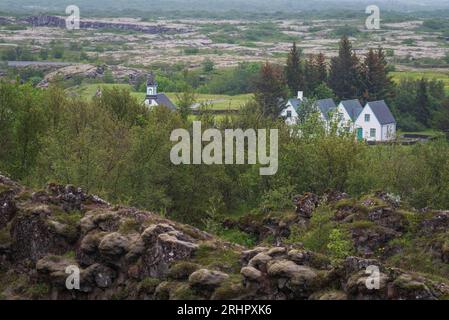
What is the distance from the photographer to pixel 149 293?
34.1 metres

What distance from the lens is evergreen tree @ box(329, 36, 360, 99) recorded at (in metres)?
146

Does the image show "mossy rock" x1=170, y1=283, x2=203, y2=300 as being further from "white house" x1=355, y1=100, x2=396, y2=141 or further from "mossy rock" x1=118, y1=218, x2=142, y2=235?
"white house" x1=355, y1=100, x2=396, y2=141

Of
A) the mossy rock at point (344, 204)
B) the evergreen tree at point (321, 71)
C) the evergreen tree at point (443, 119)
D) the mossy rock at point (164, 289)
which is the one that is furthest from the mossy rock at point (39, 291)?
the evergreen tree at point (321, 71)

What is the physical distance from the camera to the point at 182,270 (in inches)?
1323

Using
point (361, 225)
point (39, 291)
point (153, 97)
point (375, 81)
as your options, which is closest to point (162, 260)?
point (39, 291)

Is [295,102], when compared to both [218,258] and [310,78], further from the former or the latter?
[218,258]

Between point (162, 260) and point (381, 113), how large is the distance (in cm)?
9518

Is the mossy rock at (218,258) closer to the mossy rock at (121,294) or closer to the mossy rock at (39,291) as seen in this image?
the mossy rock at (121,294)

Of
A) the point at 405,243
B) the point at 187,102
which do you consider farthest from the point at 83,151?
the point at 187,102

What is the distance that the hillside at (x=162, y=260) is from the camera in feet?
104

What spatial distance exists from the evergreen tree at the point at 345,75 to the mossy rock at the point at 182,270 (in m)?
114

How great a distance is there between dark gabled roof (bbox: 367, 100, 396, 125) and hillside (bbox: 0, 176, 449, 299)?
79376 millimetres

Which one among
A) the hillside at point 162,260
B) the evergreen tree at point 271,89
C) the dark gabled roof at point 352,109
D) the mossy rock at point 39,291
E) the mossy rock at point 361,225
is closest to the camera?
the hillside at point 162,260
